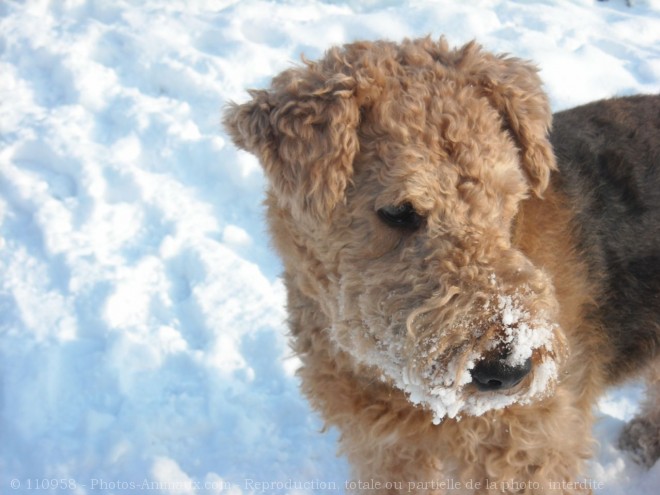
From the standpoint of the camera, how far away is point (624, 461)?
3029 millimetres

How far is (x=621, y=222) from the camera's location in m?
2.42

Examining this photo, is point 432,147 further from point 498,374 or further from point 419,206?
point 498,374

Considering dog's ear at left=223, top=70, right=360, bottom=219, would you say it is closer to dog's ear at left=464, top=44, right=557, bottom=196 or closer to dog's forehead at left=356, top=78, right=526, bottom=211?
dog's forehead at left=356, top=78, right=526, bottom=211

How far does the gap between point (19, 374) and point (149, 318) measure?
2.48ft

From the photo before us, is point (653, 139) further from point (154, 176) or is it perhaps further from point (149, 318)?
point (154, 176)

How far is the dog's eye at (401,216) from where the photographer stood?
1.90 metres

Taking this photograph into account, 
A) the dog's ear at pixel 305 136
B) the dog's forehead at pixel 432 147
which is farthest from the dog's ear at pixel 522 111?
the dog's ear at pixel 305 136

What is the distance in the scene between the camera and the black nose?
1.65 meters

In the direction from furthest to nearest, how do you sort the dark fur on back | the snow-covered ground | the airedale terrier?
the snow-covered ground, the dark fur on back, the airedale terrier

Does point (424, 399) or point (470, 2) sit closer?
point (424, 399)

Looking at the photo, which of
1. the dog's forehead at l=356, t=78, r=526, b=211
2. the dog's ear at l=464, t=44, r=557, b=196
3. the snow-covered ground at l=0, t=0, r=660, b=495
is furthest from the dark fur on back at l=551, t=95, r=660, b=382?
the snow-covered ground at l=0, t=0, r=660, b=495

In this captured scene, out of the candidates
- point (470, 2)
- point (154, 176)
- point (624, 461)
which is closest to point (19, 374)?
point (154, 176)

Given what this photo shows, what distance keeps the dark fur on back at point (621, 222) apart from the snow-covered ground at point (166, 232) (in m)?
0.99

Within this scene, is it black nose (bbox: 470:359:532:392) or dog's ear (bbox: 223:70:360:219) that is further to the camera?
dog's ear (bbox: 223:70:360:219)
